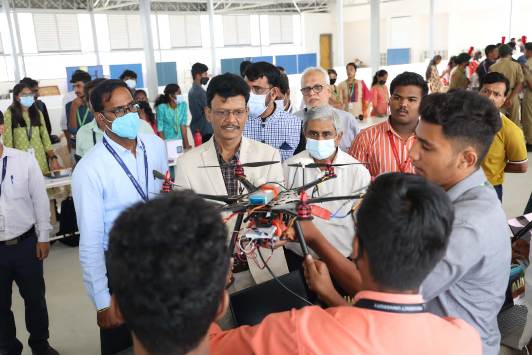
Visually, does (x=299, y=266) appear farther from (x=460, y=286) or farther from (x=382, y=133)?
(x=382, y=133)

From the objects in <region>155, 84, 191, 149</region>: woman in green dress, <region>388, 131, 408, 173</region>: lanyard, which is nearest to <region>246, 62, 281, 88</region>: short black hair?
<region>388, 131, 408, 173</region>: lanyard

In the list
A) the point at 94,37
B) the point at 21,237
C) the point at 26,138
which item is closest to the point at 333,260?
the point at 21,237

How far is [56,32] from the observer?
14.1 m

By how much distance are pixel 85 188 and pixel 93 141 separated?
1.98 metres

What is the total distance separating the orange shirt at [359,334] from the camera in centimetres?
84

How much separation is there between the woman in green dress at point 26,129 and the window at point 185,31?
12.5m

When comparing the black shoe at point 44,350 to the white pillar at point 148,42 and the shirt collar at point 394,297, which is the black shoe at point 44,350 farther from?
the white pillar at point 148,42

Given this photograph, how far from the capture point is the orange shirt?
0.84 metres

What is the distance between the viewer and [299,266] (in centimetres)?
187

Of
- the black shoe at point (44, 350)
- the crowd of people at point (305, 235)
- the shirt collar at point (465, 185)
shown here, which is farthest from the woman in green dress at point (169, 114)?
the shirt collar at point (465, 185)

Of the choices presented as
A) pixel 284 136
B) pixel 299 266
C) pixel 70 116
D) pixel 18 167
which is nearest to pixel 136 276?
pixel 299 266

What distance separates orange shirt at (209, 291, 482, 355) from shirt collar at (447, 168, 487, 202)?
446mm

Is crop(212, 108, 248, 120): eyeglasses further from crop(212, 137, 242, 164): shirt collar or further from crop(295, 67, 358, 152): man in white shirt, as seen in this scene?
crop(295, 67, 358, 152): man in white shirt

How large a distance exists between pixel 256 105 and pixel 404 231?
225cm
